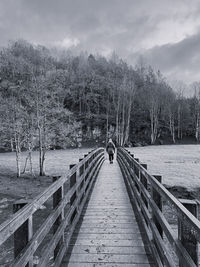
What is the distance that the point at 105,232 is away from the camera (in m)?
4.21

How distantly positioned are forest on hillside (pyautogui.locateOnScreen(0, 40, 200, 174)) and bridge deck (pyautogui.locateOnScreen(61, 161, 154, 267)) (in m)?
12.3

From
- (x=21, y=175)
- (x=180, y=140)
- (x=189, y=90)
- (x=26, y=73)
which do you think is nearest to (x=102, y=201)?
(x=21, y=175)

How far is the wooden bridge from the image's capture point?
1.95 metres

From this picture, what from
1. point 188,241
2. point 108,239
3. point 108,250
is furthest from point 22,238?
point 108,239

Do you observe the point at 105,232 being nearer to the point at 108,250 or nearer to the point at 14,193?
the point at 108,250

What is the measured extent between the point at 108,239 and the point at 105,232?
303 millimetres

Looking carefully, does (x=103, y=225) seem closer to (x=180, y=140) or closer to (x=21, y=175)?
(x=21, y=175)

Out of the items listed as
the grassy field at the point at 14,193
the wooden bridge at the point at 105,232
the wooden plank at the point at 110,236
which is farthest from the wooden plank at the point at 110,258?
the grassy field at the point at 14,193

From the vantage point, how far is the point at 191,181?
1327 centimetres

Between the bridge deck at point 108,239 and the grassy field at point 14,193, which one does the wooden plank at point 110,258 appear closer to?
the bridge deck at point 108,239

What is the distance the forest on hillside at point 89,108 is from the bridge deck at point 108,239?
40.4 feet

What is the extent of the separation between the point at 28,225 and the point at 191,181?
522 inches

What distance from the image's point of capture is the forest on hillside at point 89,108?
56.2ft

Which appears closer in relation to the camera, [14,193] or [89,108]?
[14,193]
